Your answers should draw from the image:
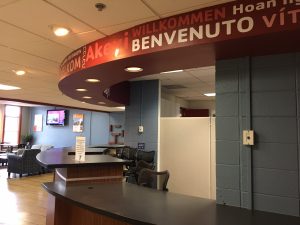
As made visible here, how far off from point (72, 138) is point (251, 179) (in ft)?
37.0

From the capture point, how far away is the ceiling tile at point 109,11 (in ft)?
7.11

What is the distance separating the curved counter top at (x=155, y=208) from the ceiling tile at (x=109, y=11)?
149 centimetres

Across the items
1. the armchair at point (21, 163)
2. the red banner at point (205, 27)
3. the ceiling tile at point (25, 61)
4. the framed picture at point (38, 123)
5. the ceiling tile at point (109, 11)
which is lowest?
the armchair at point (21, 163)

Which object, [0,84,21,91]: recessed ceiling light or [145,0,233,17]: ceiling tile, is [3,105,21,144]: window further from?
[145,0,233,17]: ceiling tile

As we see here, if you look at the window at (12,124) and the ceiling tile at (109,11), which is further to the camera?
the window at (12,124)

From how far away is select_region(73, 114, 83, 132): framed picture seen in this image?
41.0ft

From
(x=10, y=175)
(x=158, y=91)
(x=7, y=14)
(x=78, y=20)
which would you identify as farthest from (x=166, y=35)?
(x=10, y=175)

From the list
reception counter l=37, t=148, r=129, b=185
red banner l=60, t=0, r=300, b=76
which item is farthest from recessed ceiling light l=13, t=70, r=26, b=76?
reception counter l=37, t=148, r=129, b=185

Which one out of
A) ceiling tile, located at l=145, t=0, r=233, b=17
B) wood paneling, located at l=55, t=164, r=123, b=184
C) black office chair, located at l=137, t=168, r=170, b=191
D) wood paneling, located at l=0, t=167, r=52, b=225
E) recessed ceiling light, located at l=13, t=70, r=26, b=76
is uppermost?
recessed ceiling light, located at l=13, t=70, r=26, b=76

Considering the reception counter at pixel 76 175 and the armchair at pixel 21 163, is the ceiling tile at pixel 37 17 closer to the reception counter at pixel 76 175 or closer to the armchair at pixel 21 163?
the reception counter at pixel 76 175

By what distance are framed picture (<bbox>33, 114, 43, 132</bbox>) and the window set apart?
30.2 inches

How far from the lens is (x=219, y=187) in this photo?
2541mm

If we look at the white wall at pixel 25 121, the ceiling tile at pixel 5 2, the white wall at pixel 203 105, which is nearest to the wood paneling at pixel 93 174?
the ceiling tile at pixel 5 2

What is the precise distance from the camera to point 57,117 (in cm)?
1320
